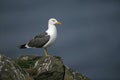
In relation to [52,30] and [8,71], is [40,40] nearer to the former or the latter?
[52,30]

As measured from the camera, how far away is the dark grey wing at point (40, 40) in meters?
28.5

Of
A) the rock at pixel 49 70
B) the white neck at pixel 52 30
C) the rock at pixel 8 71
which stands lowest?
the rock at pixel 49 70

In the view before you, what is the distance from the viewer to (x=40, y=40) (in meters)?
28.8

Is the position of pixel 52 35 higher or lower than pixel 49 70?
higher

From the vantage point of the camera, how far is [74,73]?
23.4 m

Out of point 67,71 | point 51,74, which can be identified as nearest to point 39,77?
point 51,74

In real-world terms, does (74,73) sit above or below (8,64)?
below

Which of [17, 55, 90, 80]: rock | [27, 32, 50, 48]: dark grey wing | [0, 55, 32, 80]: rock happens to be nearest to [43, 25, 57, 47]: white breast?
[27, 32, 50, 48]: dark grey wing

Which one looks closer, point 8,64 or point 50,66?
point 8,64

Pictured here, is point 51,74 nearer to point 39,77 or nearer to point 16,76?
point 39,77

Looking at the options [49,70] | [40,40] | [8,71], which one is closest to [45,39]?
[40,40]

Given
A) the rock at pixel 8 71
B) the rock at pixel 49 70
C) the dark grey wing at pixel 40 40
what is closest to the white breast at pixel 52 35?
the dark grey wing at pixel 40 40

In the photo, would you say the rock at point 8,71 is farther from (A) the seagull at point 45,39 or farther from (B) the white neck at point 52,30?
(B) the white neck at point 52,30

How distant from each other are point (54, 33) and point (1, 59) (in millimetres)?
12237
